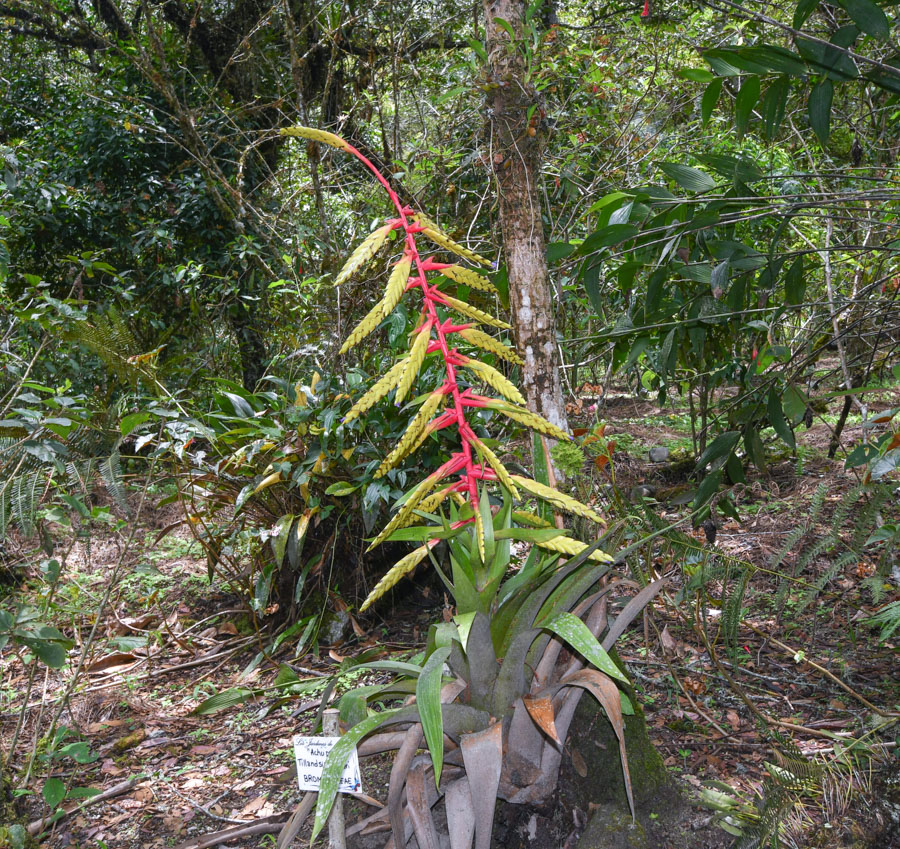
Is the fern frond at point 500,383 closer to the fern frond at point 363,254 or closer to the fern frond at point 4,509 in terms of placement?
the fern frond at point 363,254

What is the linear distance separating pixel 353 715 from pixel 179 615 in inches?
92.0

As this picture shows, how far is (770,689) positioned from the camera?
86.8 inches

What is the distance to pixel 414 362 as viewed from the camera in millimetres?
1348

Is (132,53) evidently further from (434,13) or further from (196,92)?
(434,13)

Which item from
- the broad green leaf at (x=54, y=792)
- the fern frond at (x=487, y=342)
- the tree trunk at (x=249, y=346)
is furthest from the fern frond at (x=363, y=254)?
the tree trunk at (x=249, y=346)

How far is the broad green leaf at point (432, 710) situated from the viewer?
1.28 meters

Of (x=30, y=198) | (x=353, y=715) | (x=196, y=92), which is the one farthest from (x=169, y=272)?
(x=353, y=715)

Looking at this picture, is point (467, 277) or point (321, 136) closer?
point (321, 136)

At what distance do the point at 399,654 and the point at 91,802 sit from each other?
42.8 inches

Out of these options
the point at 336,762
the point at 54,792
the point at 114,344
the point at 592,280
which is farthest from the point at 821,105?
the point at 54,792

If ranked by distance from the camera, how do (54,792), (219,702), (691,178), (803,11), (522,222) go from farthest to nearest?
(219,702) → (522,222) → (691,178) → (54,792) → (803,11)

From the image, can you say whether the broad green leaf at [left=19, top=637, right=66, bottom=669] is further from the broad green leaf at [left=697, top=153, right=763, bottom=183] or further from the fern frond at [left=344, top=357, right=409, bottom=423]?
the broad green leaf at [left=697, top=153, right=763, bottom=183]

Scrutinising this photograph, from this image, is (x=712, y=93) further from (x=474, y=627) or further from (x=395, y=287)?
(x=474, y=627)

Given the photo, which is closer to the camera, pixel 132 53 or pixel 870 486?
pixel 870 486
